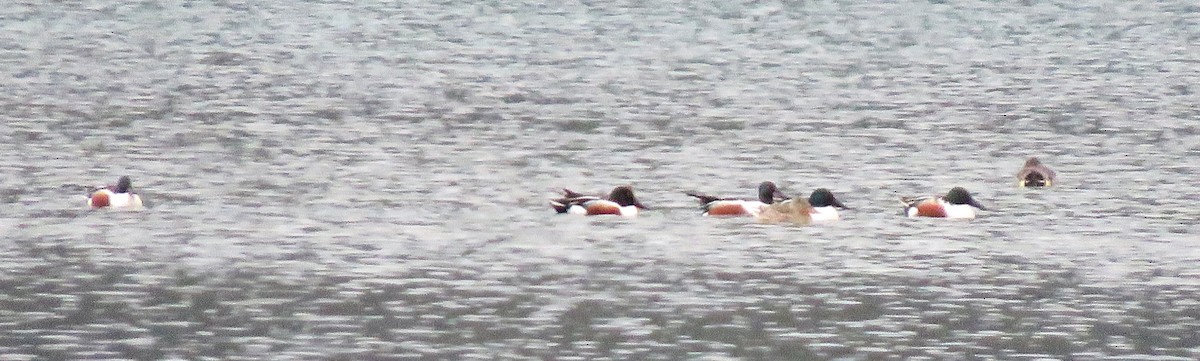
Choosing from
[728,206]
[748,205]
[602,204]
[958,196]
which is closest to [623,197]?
[602,204]

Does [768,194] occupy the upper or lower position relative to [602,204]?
upper

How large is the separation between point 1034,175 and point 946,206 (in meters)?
2.58

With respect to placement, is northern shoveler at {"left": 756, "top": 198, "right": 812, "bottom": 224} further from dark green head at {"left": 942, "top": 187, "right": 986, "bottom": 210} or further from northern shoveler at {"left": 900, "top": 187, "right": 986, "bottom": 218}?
dark green head at {"left": 942, "top": 187, "right": 986, "bottom": 210}

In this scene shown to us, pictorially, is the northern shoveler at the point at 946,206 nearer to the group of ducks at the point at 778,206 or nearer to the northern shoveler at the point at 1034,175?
the group of ducks at the point at 778,206

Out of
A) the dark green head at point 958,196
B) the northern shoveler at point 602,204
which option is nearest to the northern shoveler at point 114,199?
the northern shoveler at point 602,204

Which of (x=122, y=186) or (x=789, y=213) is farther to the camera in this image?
(x=122, y=186)

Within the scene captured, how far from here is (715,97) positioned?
34.2m

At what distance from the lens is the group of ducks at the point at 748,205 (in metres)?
21.5

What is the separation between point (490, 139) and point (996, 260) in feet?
36.1

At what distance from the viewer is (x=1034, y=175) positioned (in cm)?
2402

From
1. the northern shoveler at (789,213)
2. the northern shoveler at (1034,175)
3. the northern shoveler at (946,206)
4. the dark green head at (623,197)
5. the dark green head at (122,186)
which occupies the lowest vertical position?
the northern shoveler at (789,213)

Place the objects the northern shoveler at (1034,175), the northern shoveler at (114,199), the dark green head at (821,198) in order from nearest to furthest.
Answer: the northern shoveler at (114,199), the dark green head at (821,198), the northern shoveler at (1034,175)

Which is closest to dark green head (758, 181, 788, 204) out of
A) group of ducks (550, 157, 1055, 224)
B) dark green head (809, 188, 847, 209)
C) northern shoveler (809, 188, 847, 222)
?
group of ducks (550, 157, 1055, 224)

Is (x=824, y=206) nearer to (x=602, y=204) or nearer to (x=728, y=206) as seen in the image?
(x=728, y=206)
